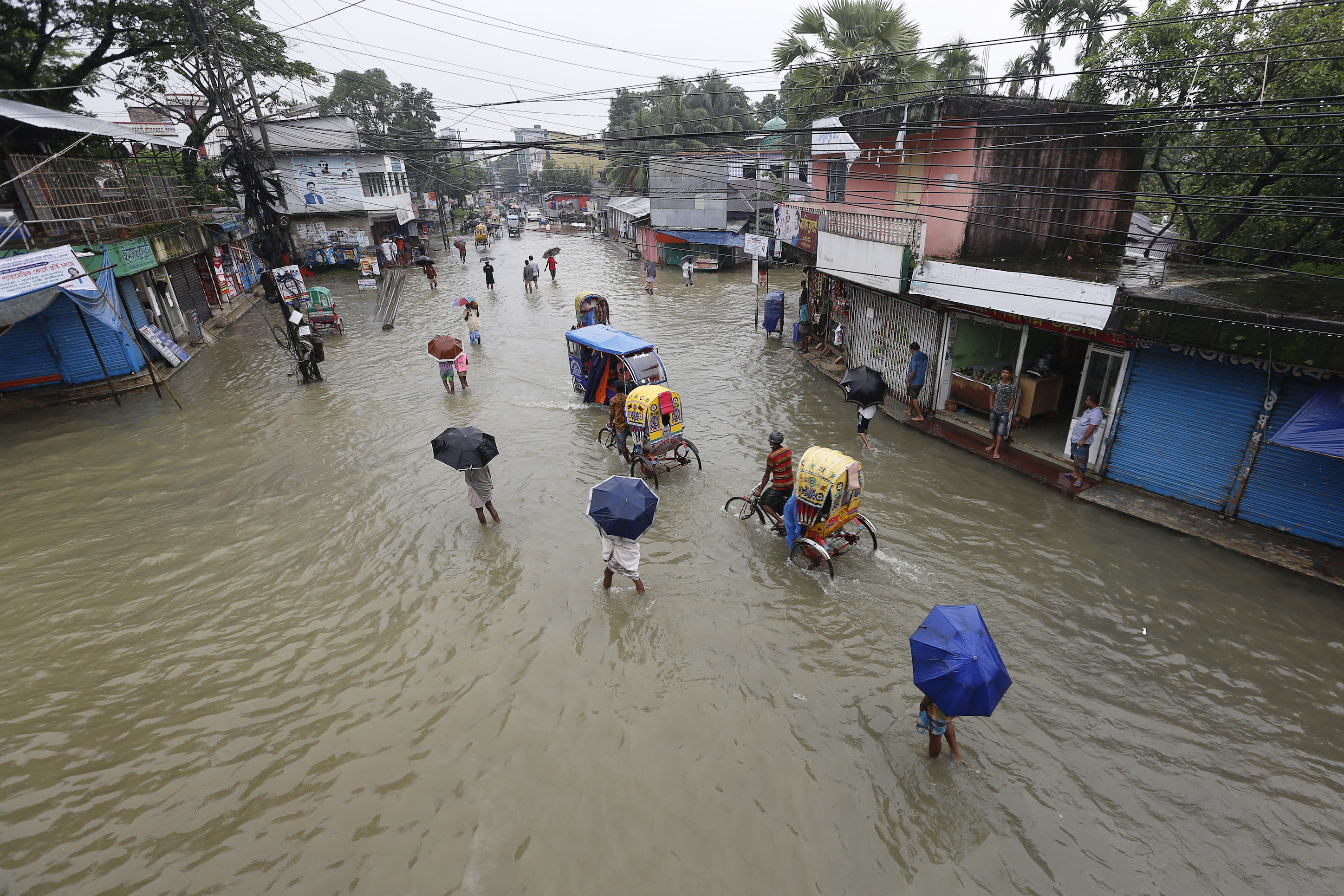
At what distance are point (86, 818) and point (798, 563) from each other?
7.82 m

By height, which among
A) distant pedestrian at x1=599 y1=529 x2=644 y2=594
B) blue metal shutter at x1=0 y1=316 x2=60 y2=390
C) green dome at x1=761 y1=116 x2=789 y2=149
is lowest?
distant pedestrian at x1=599 y1=529 x2=644 y2=594

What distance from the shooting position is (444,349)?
15469 millimetres

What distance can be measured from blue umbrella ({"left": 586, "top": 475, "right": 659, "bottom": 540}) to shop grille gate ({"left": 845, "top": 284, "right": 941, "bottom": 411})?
8.35 metres

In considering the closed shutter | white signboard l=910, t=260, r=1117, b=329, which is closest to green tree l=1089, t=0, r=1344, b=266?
white signboard l=910, t=260, r=1117, b=329

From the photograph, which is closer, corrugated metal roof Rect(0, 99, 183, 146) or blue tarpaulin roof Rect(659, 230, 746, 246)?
corrugated metal roof Rect(0, 99, 183, 146)

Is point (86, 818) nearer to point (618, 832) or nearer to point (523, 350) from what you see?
point (618, 832)

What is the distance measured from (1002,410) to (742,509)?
17.0 ft

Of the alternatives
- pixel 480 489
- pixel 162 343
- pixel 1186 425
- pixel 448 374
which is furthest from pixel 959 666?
pixel 162 343

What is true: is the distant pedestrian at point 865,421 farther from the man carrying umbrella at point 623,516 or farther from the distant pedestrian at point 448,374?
the distant pedestrian at point 448,374

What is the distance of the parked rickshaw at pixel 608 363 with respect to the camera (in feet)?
41.1

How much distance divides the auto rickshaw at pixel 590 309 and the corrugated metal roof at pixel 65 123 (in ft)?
40.3

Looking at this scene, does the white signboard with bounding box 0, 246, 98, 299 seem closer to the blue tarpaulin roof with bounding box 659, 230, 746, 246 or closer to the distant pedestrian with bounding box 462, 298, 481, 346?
the distant pedestrian with bounding box 462, 298, 481, 346

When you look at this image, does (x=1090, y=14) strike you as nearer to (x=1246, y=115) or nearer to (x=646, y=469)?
(x=1246, y=115)

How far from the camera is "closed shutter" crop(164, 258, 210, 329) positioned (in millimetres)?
21031
